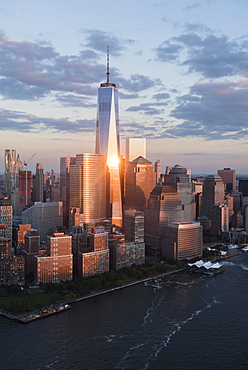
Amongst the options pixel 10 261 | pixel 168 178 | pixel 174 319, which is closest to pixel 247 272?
pixel 174 319

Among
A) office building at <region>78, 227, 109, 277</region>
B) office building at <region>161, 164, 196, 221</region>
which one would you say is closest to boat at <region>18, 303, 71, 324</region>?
office building at <region>78, 227, 109, 277</region>

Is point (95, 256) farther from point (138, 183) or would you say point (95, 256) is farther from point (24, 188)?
point (24, 188)

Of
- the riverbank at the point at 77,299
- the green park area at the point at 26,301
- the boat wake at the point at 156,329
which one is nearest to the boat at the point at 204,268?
the riverbank at the point at 77,299

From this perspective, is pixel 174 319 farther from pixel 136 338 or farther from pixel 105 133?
pixel 105 133

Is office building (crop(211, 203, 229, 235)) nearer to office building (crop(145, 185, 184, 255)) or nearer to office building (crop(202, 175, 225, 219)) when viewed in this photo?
office building (crop(202, 175, 225, 219))

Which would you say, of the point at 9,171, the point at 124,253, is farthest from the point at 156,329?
the point at 9,171

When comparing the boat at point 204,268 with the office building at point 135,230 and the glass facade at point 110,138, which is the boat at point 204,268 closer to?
the office building at point 135,230
